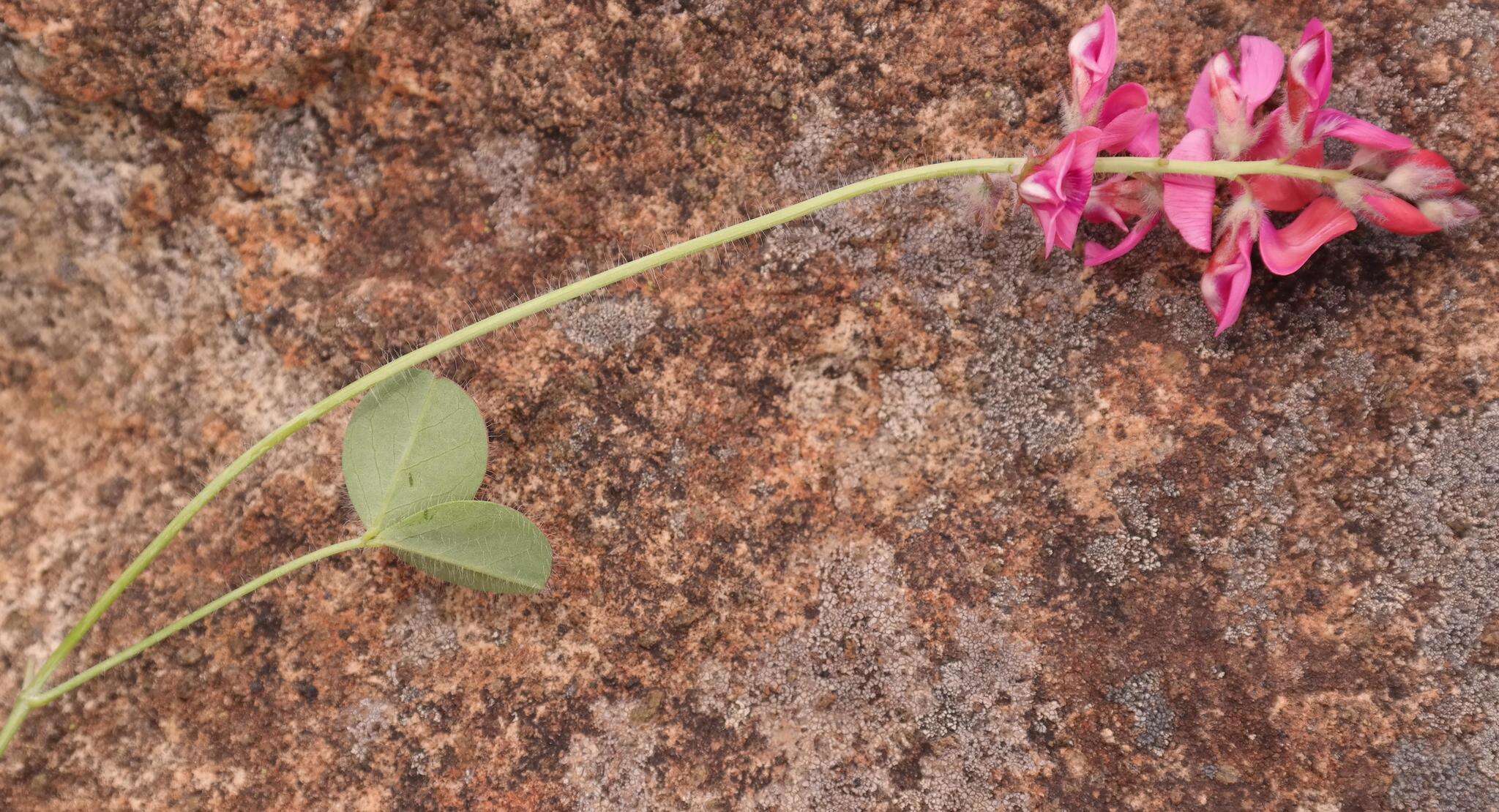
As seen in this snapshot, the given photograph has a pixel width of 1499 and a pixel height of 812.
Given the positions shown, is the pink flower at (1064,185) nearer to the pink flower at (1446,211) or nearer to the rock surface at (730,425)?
the rock surface at (730,425)

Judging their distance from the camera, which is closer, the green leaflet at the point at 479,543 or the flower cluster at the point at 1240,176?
the flower cluster at the point at 1240,176

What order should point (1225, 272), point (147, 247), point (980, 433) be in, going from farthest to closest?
point (147, 247)
point (980, 433)
point (1225, 272)

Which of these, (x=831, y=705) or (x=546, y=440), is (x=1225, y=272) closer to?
(x=831, y=705)

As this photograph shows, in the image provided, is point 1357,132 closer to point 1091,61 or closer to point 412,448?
point 1091,61

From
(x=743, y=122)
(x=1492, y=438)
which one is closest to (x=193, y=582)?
(x=743, y=122)

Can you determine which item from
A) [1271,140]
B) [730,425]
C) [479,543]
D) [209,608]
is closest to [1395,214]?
[1271,140]

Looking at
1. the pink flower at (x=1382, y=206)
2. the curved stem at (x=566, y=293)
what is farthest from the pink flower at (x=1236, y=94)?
the curved stem at (x=566, y=293)

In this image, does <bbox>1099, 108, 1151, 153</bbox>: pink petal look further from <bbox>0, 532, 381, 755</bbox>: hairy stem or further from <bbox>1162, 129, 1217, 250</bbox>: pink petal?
<bbox>0, 532, 381, 755</bbox>: hairy stem
